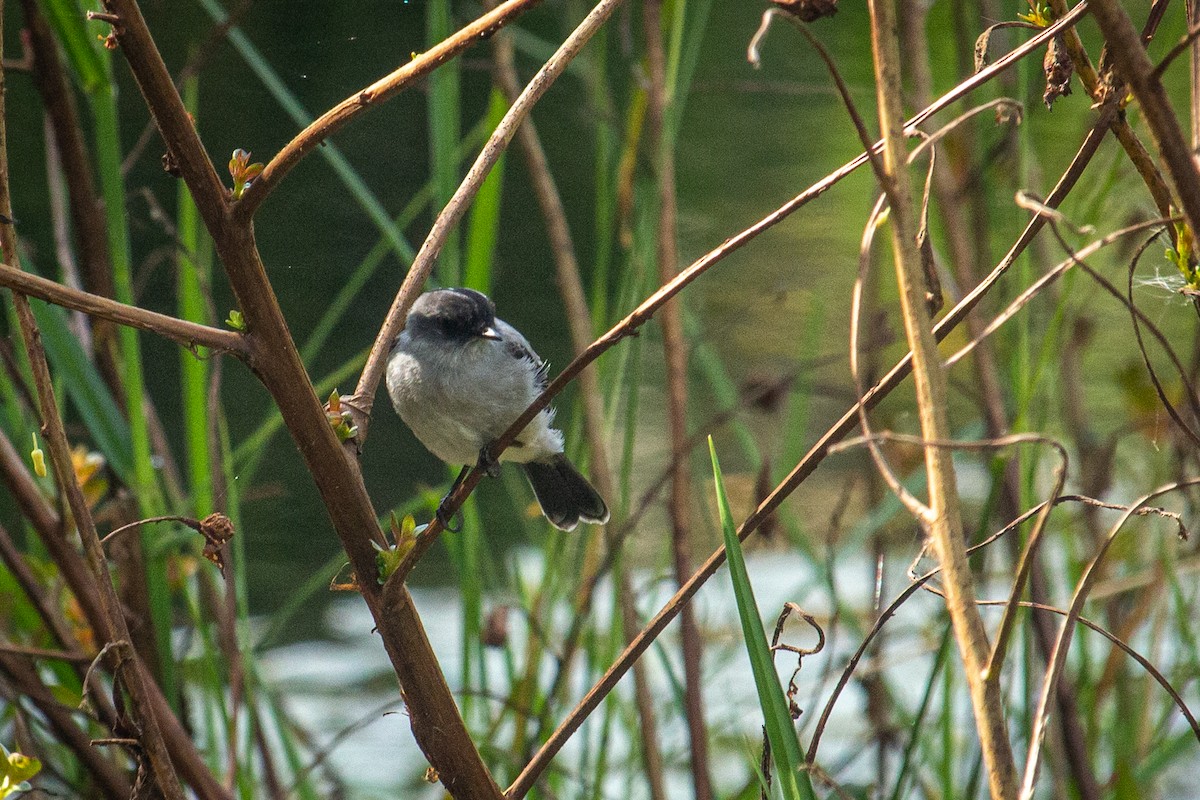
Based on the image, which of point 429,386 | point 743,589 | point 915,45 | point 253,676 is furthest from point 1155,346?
point 743,589

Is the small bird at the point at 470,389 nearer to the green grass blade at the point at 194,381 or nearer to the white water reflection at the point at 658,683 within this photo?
the green grass blade at the point at 194,381

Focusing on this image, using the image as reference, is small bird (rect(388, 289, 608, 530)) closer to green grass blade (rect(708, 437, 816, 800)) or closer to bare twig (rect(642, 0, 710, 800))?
bare twig (rect(642, 0, 710, 800))

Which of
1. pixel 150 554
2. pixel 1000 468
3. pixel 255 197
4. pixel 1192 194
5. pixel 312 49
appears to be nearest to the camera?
pixel 1192 194

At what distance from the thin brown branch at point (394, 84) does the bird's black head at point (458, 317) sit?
166cm

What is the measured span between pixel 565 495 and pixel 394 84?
191 cm

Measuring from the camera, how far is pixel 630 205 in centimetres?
285

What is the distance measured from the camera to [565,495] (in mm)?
2895

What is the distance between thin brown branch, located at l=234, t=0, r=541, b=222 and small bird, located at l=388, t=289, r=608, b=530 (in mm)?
1562

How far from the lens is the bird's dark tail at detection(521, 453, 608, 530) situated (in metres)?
2.80

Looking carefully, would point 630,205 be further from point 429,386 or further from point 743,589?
point 743,589

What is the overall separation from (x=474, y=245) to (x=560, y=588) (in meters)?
0.86

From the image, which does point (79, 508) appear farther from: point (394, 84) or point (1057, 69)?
point (1057, 69)

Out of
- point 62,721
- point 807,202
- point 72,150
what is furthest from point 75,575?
point 807,202

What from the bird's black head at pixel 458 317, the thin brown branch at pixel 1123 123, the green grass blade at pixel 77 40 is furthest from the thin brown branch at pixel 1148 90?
the bird's black head at pixel 458 317
